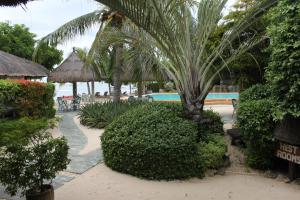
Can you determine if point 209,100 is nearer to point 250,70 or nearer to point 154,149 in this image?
point 250,70

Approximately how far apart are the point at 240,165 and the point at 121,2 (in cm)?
477

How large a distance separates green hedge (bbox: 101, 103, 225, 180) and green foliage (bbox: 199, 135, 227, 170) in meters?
0.02

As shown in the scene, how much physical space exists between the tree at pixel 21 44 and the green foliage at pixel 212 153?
2205cm

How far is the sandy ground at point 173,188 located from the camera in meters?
5.60

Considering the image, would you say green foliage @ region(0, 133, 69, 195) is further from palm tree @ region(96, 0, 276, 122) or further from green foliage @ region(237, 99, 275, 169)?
green foliage @ region(237, 99, 275, 169)

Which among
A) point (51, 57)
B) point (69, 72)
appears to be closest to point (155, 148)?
point (69, 72)

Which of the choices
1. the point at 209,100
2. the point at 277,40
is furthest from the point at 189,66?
the point at 209,100

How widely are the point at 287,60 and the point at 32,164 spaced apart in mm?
4717

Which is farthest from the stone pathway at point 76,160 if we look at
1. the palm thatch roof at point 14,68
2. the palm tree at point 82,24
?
the palm thatch roof at point 14,68

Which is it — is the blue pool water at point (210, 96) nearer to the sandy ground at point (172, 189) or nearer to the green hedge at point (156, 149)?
the green hedge at point (156, 149)

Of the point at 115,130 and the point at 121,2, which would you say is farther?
the point at 115,130

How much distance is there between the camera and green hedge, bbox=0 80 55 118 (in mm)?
10805

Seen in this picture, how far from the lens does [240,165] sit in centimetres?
767

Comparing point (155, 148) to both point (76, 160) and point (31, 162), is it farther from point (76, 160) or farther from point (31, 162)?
point (31, 162)
